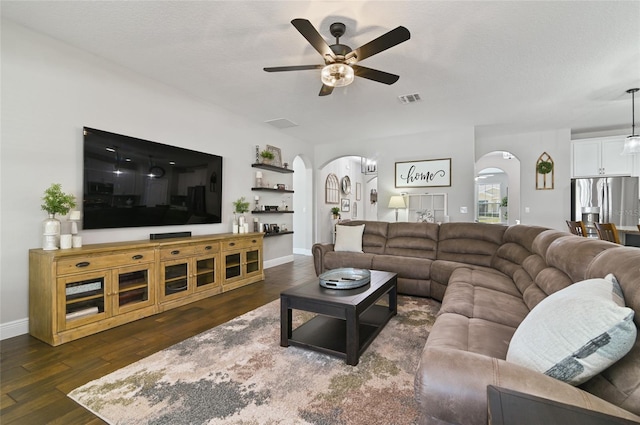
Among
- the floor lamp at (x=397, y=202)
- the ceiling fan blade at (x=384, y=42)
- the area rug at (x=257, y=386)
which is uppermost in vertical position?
the ceiling fan blade at (x=384, y=42)

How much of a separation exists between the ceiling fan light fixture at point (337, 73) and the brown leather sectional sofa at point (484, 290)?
2018mm

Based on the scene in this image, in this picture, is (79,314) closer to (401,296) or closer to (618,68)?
(401,296)

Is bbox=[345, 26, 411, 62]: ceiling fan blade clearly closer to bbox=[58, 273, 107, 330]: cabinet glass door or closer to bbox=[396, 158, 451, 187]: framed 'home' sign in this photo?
bbox=[58, 273, 107, 330]: cabinet glass door

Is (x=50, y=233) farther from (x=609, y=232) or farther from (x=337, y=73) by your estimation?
(x=609, y=232)

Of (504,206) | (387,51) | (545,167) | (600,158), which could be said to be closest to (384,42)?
(387,51)

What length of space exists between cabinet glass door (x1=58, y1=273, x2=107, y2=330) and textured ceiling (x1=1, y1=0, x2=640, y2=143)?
223 cm

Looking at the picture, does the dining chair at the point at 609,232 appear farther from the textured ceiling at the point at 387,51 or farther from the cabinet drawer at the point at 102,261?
the cabinet drawer at the point at 102,261

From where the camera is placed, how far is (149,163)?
11.4 ft

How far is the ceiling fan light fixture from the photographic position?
248 centimetres

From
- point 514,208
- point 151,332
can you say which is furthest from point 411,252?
point 514,208

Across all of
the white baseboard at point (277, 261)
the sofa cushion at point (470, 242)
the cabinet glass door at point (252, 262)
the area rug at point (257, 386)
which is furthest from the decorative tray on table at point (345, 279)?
the white baseboard at point (277, 261)

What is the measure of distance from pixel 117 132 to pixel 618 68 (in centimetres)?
557

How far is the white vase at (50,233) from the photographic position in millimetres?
2557

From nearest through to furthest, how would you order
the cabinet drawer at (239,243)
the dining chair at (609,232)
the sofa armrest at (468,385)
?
the sofa armrest at (468,385) < the dining chair at (609,232) < the cabinet drawer at (239,243)
